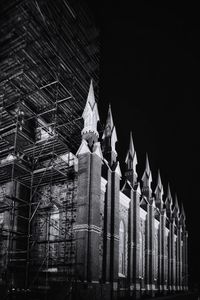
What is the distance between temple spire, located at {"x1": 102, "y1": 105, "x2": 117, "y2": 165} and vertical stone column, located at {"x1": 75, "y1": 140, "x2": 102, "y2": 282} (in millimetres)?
4496

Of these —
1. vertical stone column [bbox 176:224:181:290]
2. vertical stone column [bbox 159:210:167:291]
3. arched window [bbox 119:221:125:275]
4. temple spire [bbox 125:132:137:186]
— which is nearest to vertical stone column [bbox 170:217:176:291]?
vertical stone column [bbox 176:224:181:290]

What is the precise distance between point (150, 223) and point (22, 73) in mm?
24270

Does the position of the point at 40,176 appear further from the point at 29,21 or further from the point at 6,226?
the point at 29,21

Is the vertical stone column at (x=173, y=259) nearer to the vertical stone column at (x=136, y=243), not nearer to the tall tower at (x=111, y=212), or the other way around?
the vertical stone column at (x=136, y=243)

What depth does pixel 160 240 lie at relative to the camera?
46.0m

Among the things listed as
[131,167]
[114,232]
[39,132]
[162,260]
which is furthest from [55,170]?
[162,260]

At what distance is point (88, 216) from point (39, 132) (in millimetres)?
8936

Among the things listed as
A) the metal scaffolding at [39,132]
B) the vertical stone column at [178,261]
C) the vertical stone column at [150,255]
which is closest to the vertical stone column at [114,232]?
the metal scaffolding at [39,132]

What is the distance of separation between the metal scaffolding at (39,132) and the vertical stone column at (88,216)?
103cm

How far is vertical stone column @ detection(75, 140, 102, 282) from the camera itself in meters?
24.6

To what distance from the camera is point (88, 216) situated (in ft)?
83.5

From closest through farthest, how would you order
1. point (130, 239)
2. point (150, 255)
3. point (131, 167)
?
point (130, 239), point (131, 167), point (150, 255)

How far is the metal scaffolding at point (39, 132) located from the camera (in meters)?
24.4

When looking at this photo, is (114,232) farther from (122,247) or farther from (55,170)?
(55,170)
